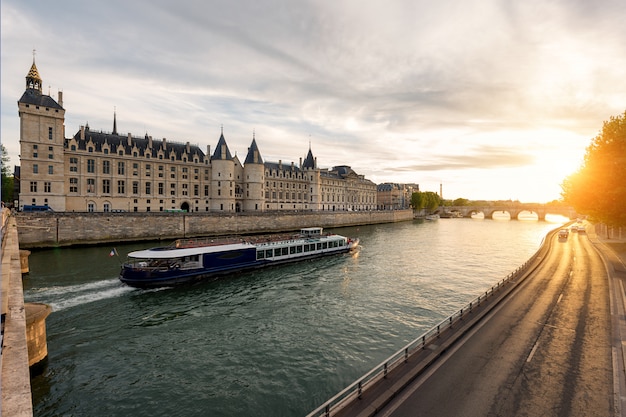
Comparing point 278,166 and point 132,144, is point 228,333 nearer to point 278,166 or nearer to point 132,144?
point 132,144

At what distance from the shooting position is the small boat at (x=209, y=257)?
3100 cm

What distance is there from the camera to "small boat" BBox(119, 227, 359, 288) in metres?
31.0

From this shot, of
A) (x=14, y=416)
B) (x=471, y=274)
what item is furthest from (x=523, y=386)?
(x=471, y=274)

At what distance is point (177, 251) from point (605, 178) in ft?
149

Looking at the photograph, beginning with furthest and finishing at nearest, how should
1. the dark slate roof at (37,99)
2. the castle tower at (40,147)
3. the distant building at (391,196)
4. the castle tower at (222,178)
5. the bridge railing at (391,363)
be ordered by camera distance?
the distant building at (391,196)
the castle tower at (222,178)
the dark slate roof at (37,99)
the castle tower at (40,147)
the bridge railing at (391,363)

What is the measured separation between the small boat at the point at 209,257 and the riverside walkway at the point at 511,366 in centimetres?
2182

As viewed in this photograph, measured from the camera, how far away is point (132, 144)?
77.1m

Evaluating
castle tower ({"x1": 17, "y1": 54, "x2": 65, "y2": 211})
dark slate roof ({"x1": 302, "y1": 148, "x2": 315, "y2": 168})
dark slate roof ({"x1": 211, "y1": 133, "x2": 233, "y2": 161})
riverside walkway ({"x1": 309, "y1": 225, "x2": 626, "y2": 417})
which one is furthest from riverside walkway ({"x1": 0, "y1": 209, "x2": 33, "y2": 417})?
dark slate roof ({"x1": 302, "y1": 148, "x2": 315, "y2": 168})

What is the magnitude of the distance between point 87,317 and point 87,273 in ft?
45.5

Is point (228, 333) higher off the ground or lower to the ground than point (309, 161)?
lower

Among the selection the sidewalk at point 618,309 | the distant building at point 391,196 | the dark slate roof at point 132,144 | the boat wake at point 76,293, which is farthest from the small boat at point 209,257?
the distant building at point 391,196

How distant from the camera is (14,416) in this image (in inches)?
365

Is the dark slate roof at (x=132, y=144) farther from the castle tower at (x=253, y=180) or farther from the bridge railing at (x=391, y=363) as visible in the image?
the bridge railing at (x=391, y=363)

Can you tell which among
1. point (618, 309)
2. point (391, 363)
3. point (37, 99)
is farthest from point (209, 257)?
point (37, 99)
